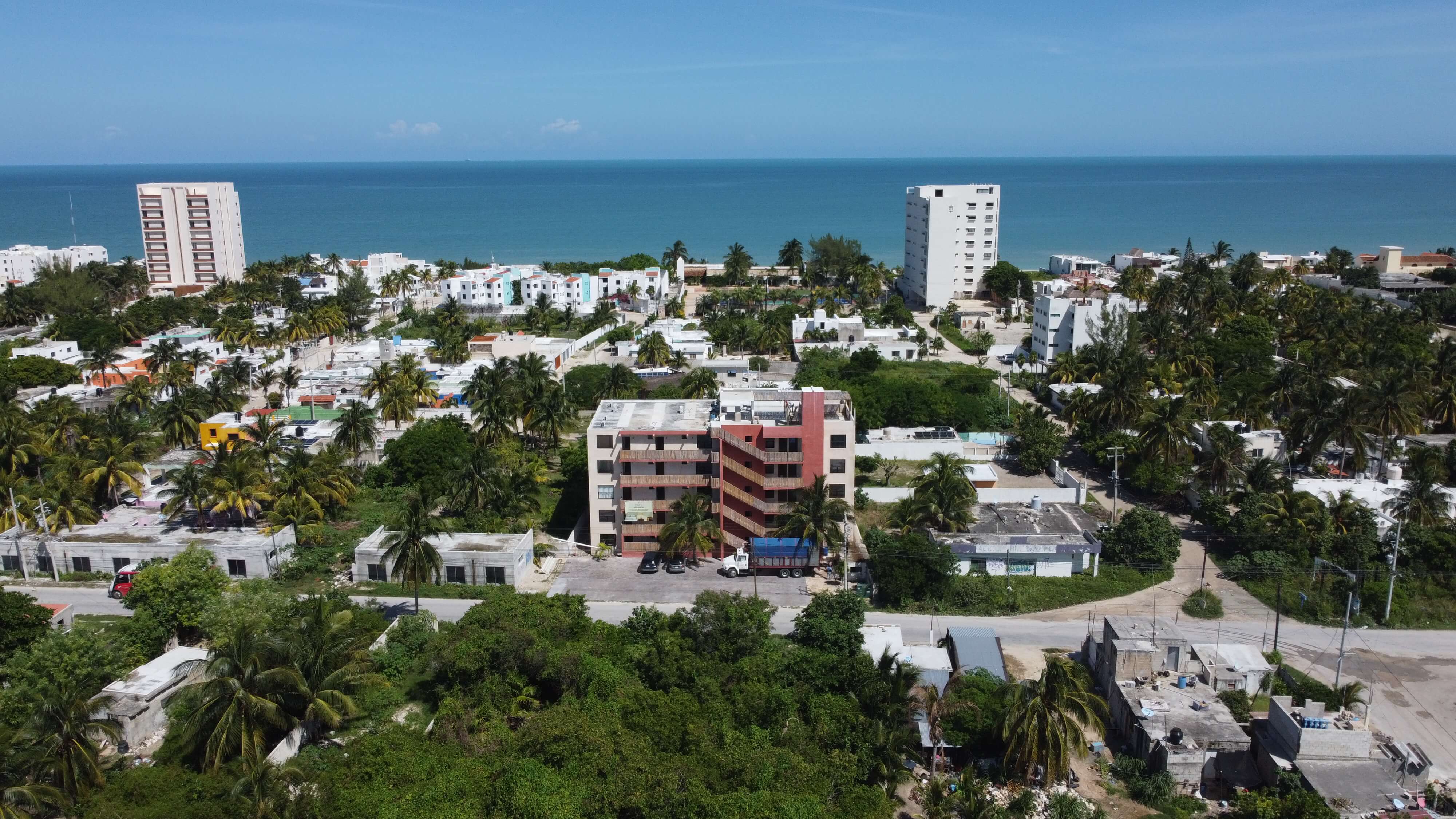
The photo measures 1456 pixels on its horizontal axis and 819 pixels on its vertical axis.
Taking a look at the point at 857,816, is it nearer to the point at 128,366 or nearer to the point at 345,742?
the point at 345,742

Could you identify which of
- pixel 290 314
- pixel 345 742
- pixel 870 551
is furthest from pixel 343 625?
pixel 290 314

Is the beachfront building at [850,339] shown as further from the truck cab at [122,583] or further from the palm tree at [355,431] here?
the truck cab at [122,583]

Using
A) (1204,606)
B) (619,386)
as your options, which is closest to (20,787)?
(1204,606)

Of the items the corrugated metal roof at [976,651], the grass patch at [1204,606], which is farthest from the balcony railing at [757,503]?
the grass patch at [1204,606]

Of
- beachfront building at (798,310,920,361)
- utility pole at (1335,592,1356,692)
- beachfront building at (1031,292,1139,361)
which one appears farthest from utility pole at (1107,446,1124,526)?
beachfront building at (798,310,920,361)

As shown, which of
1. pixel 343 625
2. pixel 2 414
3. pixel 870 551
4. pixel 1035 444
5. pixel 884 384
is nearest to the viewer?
pixel 343 625

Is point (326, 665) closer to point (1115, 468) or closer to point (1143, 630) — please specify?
point (1143, 630)
